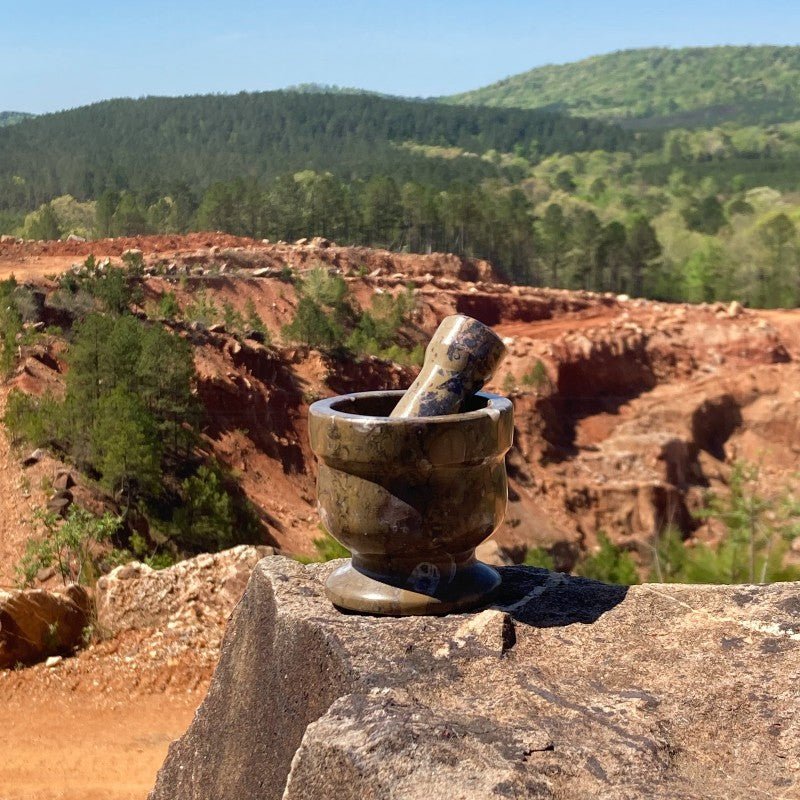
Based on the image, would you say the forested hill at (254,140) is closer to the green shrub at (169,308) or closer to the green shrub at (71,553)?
the green shrub at (169,308)

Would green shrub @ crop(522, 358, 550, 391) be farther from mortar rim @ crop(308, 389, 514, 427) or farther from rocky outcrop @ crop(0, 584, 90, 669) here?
mortar rim @ crop(308, 389, 514, 427)

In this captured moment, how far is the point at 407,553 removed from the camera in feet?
8.67

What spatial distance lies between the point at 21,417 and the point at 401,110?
326ft

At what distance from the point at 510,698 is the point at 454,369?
36.9 inches

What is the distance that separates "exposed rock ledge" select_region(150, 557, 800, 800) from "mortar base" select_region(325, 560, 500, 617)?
4cm

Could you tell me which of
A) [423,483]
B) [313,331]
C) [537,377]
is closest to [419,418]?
[423,483]

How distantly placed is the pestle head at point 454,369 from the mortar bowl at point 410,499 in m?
0.11

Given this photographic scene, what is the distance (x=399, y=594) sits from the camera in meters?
2.68

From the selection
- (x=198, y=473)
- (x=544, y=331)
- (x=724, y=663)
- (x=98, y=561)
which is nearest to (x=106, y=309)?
(x=198, y=473)

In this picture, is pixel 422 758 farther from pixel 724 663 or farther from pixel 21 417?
pixel 21 417

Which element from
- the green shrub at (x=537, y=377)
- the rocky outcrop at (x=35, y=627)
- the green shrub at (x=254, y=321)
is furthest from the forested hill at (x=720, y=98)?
the rocky outcrop at (x=35, y=627)

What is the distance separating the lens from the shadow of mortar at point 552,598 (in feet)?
9.05

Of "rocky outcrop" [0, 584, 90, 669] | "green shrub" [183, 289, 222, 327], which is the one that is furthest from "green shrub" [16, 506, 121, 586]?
"green shrub" [183, 289, 222, 327]

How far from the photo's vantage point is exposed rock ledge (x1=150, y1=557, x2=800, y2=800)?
6.56ft
